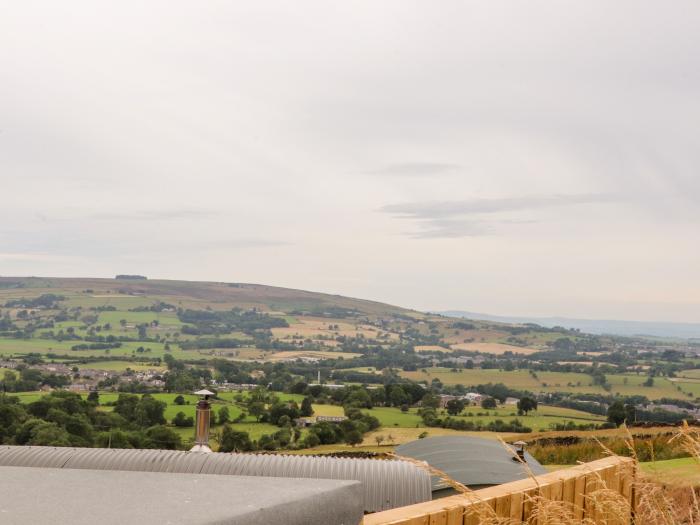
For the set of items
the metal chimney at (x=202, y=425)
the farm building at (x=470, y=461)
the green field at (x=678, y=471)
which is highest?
the metal chimney at (x=202, y=425)

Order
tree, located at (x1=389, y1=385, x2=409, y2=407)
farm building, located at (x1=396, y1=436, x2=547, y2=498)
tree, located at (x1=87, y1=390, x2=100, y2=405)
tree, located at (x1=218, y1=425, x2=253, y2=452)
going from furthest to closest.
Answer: tree, located at (x1=389, y1=385, x2=409, y2=407) → tree, located at (x1=87, y1=390, x2=100, y2=405) → tree, located at (x1=218, y1=425, x2=253, y2=452) → farm building, located at (x1=396, y1=436, x2=547, y2=498)

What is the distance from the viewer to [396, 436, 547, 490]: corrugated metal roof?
8586 millimetres

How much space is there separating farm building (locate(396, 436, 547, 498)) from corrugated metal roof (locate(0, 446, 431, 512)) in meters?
1.23

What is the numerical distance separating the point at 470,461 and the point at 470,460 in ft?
0.18

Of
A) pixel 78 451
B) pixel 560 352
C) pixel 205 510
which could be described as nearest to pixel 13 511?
pixel 205 510

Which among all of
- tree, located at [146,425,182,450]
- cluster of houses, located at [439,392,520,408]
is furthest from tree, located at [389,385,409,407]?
tree, located at [146,425,182,450]

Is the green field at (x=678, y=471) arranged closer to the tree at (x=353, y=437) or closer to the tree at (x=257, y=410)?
the tree at (x=353, y=437)

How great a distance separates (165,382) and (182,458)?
219ft

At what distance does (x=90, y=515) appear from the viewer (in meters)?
2.26

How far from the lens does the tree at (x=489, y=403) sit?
A: 61125 mm

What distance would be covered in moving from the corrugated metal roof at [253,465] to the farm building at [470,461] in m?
1.23

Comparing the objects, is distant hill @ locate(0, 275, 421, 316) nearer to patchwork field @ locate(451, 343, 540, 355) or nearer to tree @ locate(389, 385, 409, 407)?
patchwork field @ locate(451, 343, 540, 355)

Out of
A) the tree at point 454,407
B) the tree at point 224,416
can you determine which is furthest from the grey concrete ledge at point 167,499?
the tree at point 454,407

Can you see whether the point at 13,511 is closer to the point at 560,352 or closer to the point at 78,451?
the point at 78,451
